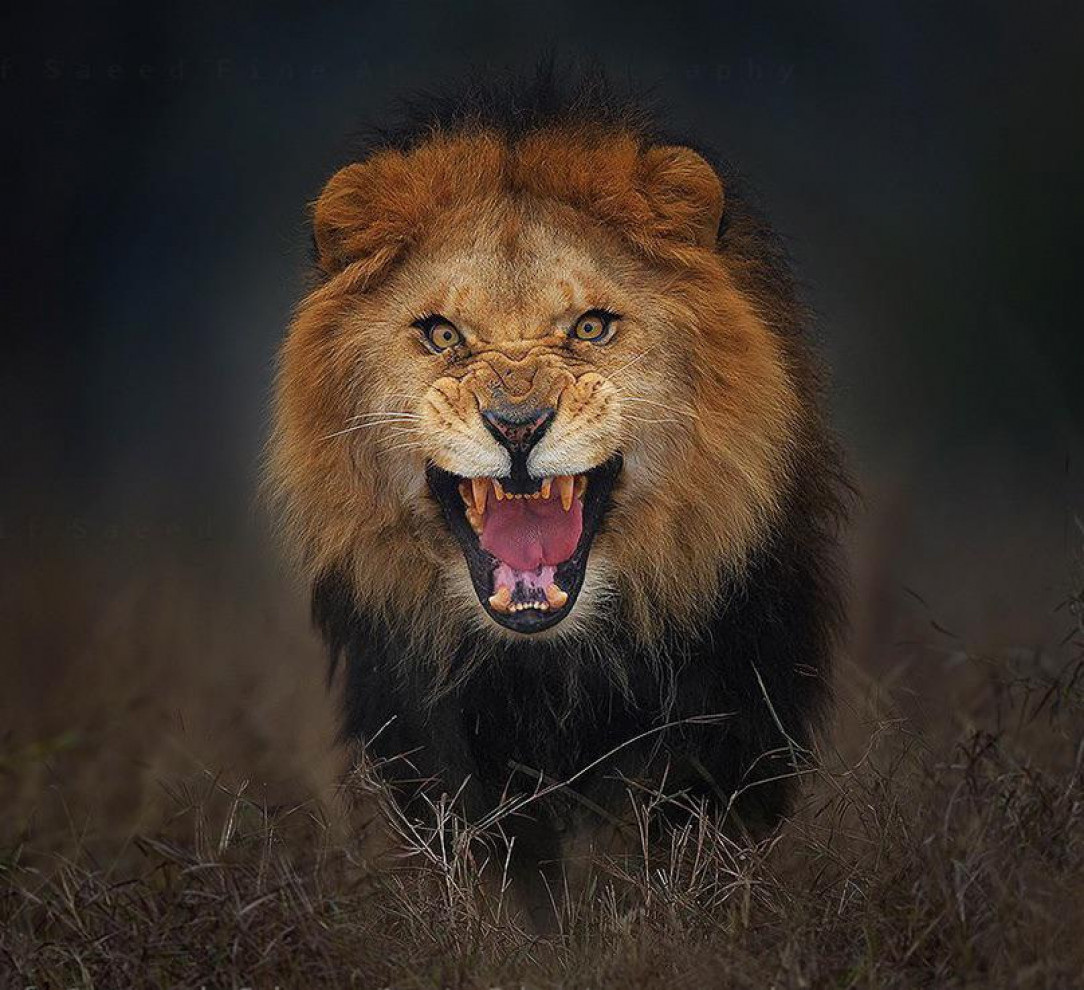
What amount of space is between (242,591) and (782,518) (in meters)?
4.53

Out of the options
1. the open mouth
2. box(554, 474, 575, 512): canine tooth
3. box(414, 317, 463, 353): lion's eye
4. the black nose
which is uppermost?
box(414, 317, 463, 353): lion's eye

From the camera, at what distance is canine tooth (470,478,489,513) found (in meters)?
4.38

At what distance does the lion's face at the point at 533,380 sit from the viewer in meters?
4.33

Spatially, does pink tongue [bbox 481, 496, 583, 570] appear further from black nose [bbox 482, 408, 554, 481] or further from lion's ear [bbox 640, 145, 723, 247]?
lion's ear [bbox 640, 145, 723, 247]

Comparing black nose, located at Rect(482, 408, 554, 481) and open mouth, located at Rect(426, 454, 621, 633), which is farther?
open mouth, located at Rect(426, 454, 621, 633)

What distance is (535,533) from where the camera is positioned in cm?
436

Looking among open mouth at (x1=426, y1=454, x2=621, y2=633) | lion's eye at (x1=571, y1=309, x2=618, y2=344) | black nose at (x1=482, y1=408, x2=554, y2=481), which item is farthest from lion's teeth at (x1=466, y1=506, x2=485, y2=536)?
lion's eye at (x1=571, y1=309, x2=618, y2=344)

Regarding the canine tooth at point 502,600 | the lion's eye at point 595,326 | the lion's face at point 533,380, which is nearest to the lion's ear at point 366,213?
the lion's face at point 533,380

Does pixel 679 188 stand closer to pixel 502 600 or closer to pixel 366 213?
pixel 366 213

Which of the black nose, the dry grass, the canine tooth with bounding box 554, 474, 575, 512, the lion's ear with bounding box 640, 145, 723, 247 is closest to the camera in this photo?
the dry grass

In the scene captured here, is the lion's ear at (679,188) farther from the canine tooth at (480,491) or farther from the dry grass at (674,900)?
the dry grass at (674,900)

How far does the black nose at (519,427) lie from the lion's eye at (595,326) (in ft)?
0.93

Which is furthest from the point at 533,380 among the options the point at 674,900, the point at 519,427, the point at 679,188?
the point at 674,900

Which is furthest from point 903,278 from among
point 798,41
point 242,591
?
point 242,591
